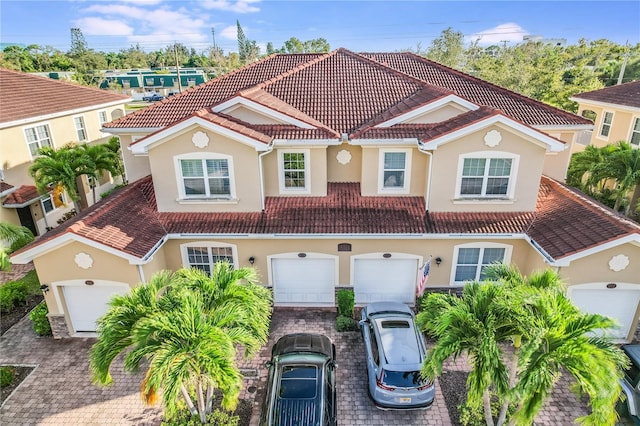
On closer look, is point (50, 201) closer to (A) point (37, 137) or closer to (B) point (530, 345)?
(A) point (37, 137)

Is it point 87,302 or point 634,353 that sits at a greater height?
point 634,353

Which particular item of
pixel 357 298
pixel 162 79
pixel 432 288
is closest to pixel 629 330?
pixel 432 288

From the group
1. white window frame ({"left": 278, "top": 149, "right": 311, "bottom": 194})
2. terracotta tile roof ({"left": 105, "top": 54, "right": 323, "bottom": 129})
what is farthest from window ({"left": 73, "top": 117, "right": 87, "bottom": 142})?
white window frame ({"left": 278, "top": 149, "right": 311, "bottom": 194})

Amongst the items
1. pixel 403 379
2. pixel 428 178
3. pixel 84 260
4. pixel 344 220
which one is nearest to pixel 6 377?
pixel 84 260

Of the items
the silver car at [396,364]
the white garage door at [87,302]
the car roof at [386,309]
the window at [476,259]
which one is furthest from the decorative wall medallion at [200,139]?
the window at [476,259]

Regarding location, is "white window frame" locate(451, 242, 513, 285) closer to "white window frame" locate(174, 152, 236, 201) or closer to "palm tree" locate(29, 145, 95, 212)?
"white window frame" locate(174, 152, 236, 201)

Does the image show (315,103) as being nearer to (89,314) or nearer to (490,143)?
(490,143)
